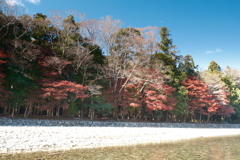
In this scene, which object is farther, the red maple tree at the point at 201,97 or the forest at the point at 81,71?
the red maple tree at the point at 201,97

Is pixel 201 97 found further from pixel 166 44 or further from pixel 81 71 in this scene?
pixel 81 71

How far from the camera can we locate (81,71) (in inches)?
709

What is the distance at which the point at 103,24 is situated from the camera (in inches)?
706

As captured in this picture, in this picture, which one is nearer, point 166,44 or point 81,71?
point 81,71

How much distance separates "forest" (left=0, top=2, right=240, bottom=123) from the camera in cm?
1362

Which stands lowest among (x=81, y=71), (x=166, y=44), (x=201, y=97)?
(x=201, y=97)

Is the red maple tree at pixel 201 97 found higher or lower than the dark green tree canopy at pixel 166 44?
lower

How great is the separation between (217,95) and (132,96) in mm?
14702

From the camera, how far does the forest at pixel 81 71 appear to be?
13.6 metres

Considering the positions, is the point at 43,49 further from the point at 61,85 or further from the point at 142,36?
the point at 142,36

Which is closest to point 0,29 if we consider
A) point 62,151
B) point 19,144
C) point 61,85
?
point 61,85

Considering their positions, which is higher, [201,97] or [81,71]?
[81,71]

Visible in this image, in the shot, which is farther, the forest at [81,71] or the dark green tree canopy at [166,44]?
Result: the dark green tree canopy at [166,44]

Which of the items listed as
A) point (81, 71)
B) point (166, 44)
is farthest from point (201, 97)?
point (81, 71)
